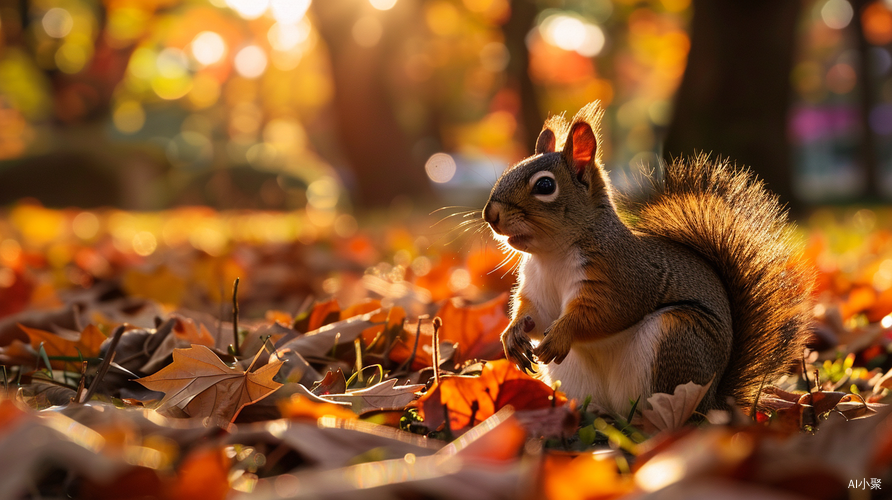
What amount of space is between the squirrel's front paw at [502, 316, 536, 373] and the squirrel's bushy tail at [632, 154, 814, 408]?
46cm

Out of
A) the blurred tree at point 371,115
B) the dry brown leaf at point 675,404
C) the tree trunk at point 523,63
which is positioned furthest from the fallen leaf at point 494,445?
the tree trunk at point 523,63

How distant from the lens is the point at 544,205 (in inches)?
69.6

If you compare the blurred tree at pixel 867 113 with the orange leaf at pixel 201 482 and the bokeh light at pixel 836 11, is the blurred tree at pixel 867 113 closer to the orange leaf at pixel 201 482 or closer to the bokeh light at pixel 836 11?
the bokeh light at pixel 836 11

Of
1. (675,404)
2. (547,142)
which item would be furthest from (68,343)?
(675,404)

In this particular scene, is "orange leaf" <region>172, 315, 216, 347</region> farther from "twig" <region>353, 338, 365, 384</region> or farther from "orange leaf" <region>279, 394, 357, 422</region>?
"orange leaf" <region>279, 394, 357, 422</region>

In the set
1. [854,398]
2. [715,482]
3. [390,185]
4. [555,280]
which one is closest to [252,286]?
[555,280]

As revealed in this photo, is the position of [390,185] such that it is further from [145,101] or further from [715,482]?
[145,101]

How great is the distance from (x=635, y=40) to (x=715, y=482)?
26380mm

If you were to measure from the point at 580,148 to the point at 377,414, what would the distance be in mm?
907

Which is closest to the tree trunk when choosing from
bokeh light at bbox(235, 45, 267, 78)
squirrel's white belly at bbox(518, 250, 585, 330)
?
squirrel's white belly at bbox(518, 250, 585, 330)

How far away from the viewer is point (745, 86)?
6.20 metres

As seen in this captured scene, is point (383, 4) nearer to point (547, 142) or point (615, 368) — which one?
point (547, 142)

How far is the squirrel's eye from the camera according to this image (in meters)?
1.79

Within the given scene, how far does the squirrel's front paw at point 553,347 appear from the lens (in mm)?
1608
